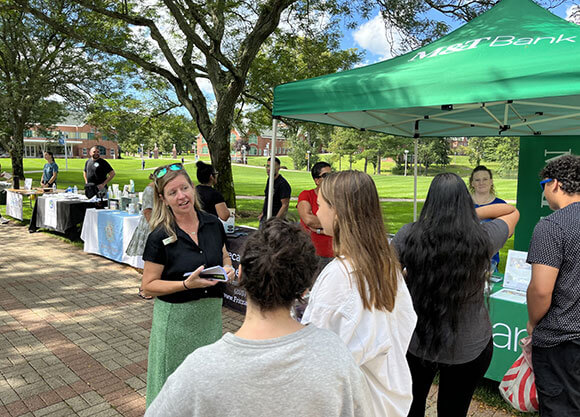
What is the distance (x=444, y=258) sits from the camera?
6.11 feet

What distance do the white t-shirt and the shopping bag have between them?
1.12m

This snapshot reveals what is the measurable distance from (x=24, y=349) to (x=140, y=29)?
458 inches

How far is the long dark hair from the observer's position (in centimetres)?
184

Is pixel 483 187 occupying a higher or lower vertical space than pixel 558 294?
higher

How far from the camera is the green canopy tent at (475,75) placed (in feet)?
9.21

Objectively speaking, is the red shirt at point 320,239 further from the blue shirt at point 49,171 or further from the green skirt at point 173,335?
the blue shirt at point 49,171

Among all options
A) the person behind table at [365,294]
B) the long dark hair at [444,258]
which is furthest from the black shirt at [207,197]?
the person behind table at [365,294]

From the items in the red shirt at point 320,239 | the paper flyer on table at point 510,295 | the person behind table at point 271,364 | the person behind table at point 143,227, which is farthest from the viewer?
the person behind table at point 143,227

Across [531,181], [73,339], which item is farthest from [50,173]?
[531,181]

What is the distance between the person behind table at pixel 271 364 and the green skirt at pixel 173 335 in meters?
1.24

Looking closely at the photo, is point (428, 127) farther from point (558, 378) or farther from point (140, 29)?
point (140, 29)

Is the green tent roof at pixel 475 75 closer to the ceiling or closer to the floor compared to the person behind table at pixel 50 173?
closer to the ceiling

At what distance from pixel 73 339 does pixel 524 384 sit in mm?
4164

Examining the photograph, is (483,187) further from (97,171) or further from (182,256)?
(97,171)
